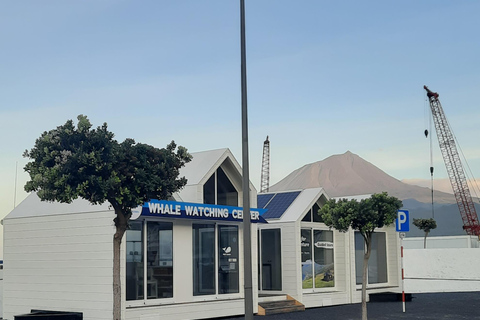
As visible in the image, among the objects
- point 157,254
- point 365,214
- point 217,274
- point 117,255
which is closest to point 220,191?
point 217,274

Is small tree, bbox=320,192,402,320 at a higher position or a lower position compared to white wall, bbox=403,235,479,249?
higher

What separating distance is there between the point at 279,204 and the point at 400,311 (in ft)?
21.3

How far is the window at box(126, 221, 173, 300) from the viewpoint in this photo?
20438 millimetres

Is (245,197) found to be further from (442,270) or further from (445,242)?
(445,242)

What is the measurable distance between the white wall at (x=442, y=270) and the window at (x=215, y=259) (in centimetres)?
1819

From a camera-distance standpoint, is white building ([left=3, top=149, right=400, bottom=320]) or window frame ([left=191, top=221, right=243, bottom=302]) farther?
window frame ([left=191, top=221, right=243, bottom=302])

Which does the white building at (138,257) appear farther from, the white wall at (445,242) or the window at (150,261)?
the white wall at (445,242)

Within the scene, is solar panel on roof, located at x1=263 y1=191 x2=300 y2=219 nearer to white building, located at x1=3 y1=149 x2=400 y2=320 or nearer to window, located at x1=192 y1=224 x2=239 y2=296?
white building, located at x1=3 y1=149 x2=400 y2=320

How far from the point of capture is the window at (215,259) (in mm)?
22562

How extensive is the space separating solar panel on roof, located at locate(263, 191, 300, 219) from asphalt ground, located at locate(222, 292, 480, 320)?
4006 millimetres

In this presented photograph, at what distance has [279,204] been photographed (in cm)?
2848

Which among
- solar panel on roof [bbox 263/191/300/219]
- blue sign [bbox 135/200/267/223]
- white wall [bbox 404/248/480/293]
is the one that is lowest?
white wall [bbox 404/248/480/293]

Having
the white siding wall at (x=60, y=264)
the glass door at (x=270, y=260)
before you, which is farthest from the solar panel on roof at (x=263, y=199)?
the white siding wall at (x=60, y=264)

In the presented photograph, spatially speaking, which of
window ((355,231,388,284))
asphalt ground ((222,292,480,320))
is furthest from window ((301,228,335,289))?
window ((355,231,388,284))
